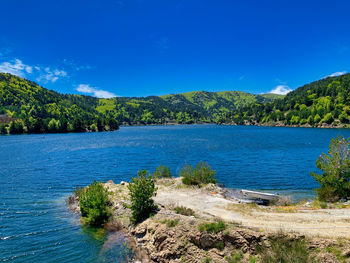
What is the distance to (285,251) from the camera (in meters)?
14.9

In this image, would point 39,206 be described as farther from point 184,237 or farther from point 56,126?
point 56,126

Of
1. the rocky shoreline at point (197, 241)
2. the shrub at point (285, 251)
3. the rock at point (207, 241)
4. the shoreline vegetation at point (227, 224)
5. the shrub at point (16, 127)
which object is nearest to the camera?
the shrub at point (285, 251)

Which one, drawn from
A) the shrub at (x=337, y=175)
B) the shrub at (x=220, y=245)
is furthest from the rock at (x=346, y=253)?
the shrub at (x=337, y=175)

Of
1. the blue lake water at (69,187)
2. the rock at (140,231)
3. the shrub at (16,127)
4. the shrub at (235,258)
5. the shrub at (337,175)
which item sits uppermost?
the shrub at (16,127)

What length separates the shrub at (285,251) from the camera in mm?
14289

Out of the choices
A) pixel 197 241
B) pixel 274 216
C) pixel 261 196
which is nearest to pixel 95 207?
pixel 197 241

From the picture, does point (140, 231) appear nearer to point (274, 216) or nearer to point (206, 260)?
point (206, 260)

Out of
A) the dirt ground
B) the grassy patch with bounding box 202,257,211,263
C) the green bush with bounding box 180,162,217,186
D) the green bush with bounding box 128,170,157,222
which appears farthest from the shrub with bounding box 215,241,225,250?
the green bush with bounding box 180,162,217,186

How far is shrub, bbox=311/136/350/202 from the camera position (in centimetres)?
2588

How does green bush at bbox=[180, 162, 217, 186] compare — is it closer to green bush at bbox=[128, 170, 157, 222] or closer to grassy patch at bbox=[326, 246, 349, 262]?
green bush at bbox=[128, 170, 157, 222]

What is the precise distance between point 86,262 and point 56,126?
203 m

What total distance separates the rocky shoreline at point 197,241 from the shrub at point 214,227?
0.16 metres

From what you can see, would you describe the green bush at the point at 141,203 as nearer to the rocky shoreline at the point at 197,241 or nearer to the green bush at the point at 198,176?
the rocky shoreline at the point at 197,241

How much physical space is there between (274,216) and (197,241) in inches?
294
